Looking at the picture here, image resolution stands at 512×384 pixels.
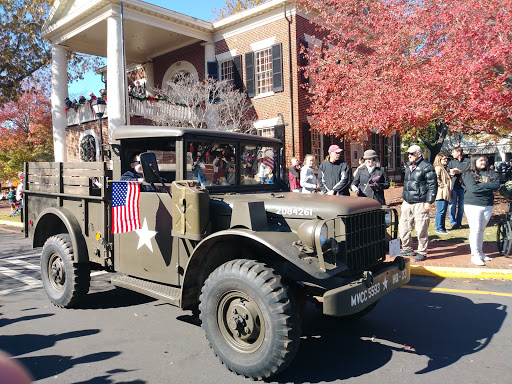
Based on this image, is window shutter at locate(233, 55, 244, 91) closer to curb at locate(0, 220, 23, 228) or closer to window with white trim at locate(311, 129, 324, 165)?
window with white trim at locate(311, 129, 324, 165)

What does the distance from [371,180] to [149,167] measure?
4.49 m

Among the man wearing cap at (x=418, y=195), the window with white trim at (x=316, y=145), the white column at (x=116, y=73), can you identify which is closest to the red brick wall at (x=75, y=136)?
the white column at (x=116, y=73)

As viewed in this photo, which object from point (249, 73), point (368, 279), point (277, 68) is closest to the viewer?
point (368, 279)

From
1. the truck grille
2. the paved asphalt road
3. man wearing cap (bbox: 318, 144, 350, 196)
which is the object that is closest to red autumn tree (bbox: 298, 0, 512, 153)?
man wearing cap (bbox: 318, 144, 350, 196)

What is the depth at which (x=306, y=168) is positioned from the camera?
7.34m

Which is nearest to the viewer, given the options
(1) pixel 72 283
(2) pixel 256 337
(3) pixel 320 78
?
(2) pixel 256 337

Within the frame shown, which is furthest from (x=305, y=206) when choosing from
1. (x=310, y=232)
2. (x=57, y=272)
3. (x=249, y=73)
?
(x=249, y=73)

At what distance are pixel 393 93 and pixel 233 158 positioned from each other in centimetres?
655

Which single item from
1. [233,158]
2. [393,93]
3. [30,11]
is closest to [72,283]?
[233,158]

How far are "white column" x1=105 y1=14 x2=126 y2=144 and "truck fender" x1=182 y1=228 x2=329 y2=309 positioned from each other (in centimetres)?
1207

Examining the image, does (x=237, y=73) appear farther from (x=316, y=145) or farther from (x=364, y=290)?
(x=364, y=290)

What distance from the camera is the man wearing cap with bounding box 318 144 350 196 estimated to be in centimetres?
678

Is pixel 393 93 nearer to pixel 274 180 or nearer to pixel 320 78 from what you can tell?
pixel 320 78

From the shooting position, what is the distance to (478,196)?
19.8 ft
